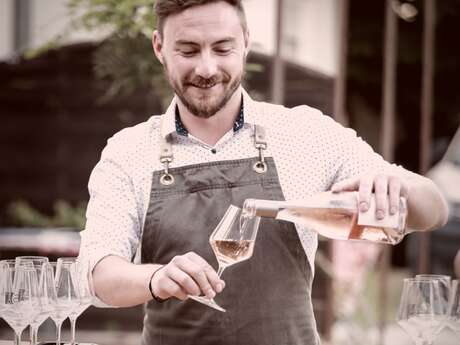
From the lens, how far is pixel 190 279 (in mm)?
1655

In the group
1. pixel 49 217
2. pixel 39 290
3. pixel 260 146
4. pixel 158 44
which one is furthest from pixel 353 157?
pixel 49 217

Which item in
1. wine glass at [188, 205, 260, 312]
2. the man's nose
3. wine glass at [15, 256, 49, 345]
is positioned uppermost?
the man's nose

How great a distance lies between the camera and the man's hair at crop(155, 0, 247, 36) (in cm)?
210

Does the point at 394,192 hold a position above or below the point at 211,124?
below

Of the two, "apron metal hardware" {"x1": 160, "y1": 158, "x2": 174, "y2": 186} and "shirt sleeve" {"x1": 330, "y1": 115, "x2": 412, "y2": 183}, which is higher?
"shirt sleeve" {"x1": 330, "y1": 115, "x2": 412, "y2": 183}

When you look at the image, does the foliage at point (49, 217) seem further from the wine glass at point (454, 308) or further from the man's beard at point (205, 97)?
the wine glass at point (454, 308)

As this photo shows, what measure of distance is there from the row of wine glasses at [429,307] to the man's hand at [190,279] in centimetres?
42

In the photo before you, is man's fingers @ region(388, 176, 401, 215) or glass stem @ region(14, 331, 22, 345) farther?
glass stem @ region(14, 331, 22, 345)

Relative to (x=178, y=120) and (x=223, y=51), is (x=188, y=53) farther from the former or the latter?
(x=178, y=120)

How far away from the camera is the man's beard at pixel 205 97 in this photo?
6.88ft

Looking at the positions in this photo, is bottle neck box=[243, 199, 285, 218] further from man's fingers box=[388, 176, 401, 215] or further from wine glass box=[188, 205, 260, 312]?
man's fingers box=[388, 176, 401, 215]

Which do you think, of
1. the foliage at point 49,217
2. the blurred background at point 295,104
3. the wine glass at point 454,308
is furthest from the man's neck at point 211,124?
the foliage at point 49,217

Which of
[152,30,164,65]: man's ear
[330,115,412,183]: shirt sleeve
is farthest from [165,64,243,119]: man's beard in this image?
[330,115,412,183]: shirt sleeve

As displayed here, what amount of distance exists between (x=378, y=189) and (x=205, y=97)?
1.83 feet
